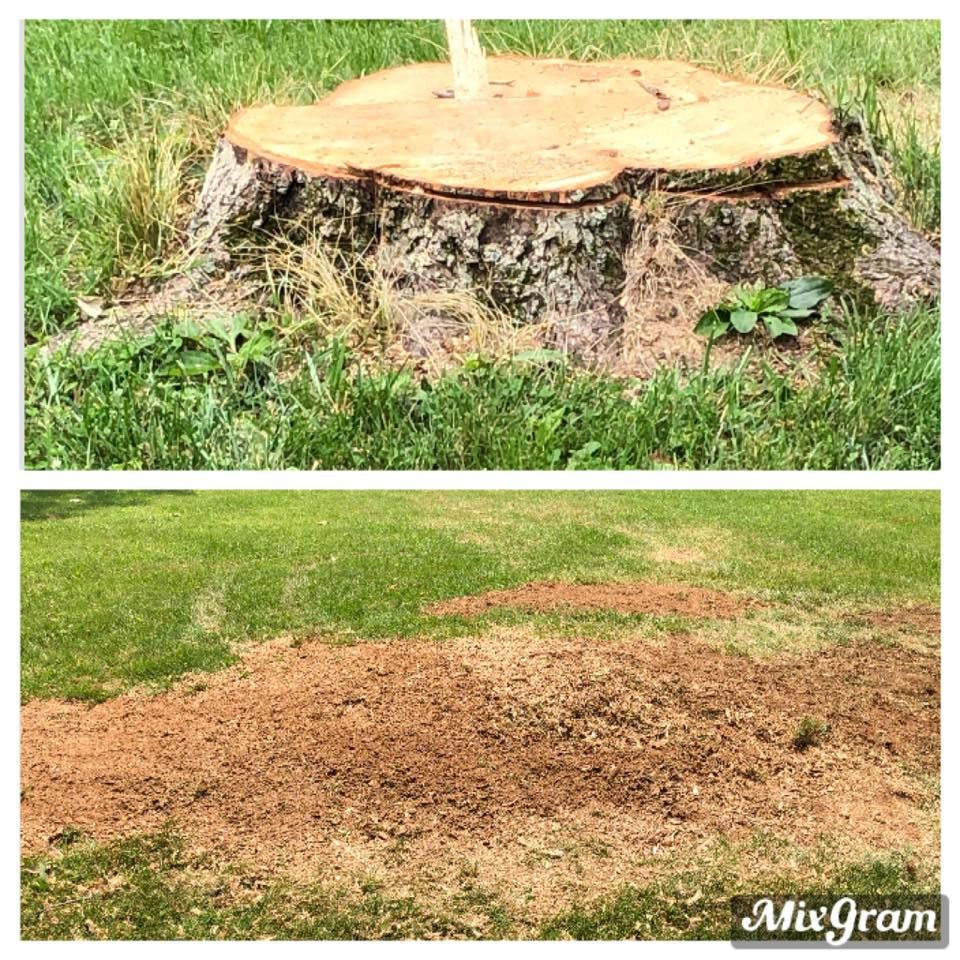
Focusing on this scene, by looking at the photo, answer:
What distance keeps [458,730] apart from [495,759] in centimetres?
21

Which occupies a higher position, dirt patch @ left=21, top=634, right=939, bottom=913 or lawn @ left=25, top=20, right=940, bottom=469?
lawn @ left=25, top=20, right=940, bottom=469

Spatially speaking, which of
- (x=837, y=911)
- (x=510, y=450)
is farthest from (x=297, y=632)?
(x=837, y=911)

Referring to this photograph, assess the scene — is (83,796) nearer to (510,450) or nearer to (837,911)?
(510,450)

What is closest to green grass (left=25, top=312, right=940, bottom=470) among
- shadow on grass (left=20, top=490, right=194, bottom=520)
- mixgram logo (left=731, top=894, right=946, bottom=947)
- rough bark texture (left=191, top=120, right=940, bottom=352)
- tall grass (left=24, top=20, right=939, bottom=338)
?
rough bark texture (left=191, top=120, right=940, bottom=352)

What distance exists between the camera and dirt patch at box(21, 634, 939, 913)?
4.12 meters

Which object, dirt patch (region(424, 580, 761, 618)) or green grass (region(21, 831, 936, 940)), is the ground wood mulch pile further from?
dirt patch (region(424, 580, 761, 618))

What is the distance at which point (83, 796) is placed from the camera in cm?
431

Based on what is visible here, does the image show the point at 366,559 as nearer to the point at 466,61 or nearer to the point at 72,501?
the point at 72,501

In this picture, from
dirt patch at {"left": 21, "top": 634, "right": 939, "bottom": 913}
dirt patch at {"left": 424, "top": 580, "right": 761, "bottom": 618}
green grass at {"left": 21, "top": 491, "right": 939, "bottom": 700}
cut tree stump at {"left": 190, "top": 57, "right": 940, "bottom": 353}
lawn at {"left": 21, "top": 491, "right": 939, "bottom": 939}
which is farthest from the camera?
dirt patch at {"left": 424, "top": 580, "right": 761, "bottom": 618}

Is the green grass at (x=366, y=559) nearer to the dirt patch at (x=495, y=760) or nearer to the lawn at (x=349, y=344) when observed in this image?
the dirt patch at (x=495, y=760)

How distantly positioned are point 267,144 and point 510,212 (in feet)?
3.47

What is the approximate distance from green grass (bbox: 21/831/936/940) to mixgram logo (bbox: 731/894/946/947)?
4 centimetres

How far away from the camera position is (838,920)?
4.03m

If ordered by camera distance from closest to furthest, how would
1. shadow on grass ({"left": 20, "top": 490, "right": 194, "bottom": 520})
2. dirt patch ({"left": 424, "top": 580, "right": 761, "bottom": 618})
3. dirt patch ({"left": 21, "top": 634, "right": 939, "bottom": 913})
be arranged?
1. dirt patch ({"left": 21, "top": 634, "right": 939, "bottom": 913})
2. dirt patch ({"left": 424, "top": 580, "right": 761, "bottom": 618})
3. shadow on grass ({"left": 20, "top": 490, "right": 194, "bottom": 520})
